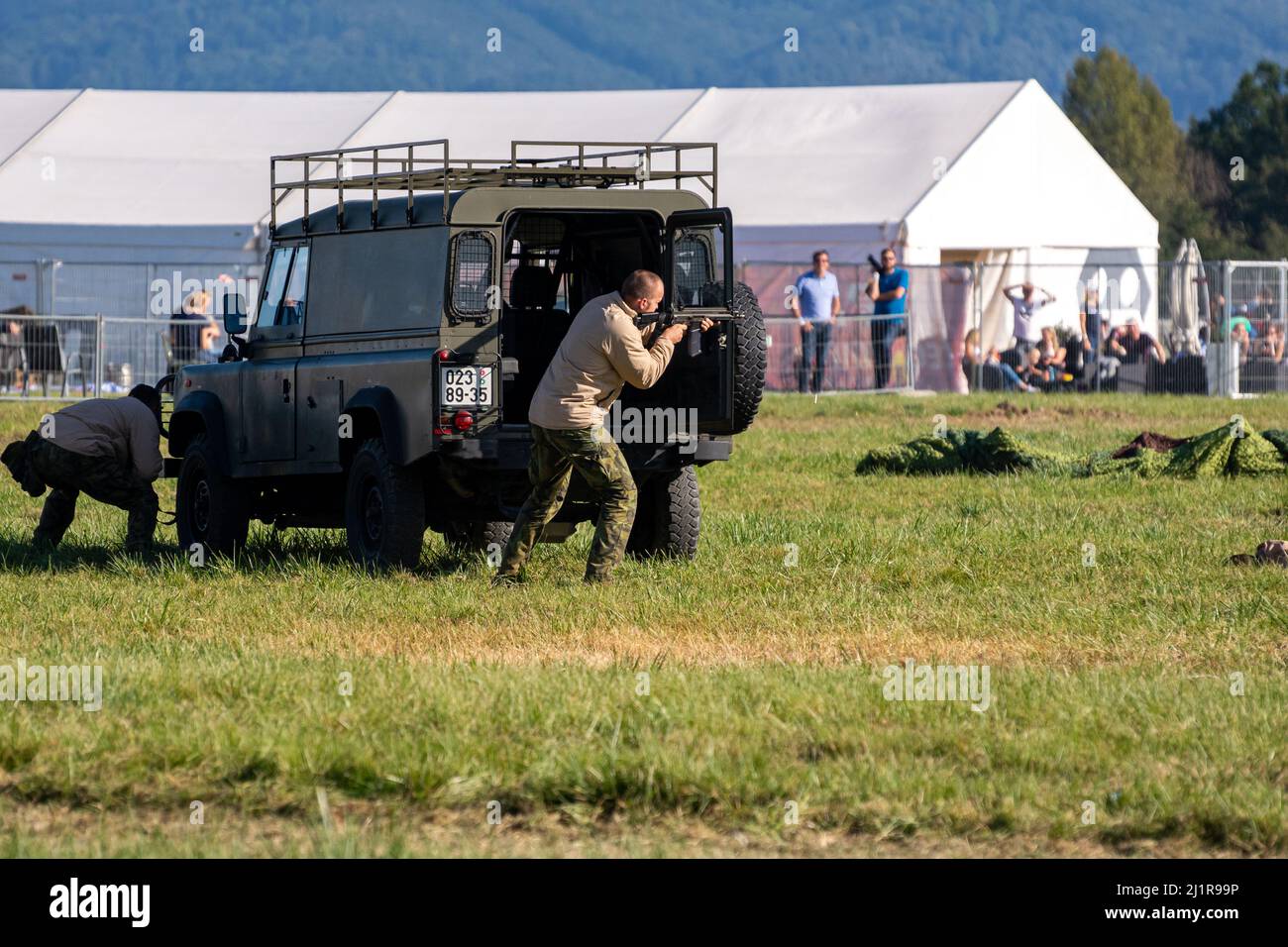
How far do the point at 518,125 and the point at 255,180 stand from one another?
4.93 metres

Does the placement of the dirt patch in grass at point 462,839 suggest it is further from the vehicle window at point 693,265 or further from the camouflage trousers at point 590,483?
the vehicle window at point 693,265

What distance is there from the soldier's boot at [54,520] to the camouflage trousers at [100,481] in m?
0.16

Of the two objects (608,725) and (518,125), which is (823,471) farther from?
(518,125)

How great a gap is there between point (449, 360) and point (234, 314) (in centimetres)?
230

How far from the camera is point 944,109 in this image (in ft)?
112

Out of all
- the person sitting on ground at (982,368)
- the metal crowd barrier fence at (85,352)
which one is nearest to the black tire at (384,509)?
the metal crowd barrier fence at (85,352)

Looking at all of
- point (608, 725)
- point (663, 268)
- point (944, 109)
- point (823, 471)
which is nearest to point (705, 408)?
point (663, 268)

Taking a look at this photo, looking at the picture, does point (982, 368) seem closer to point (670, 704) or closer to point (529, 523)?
point (529, 523)

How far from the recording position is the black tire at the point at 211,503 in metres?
13.2

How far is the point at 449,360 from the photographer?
1129 cm

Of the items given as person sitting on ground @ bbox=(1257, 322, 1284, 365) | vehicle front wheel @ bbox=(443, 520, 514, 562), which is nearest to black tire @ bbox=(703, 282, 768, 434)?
vehicle front wheel @ bbox=(443, 520, 514, 562)

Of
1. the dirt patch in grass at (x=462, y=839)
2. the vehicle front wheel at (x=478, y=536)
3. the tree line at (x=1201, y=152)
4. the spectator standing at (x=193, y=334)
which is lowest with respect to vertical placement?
the dirt patch in grass at (x=462, y=839)

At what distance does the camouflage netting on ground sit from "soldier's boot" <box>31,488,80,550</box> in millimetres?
7334

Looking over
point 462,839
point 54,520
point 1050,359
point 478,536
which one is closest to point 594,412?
point 478,536
